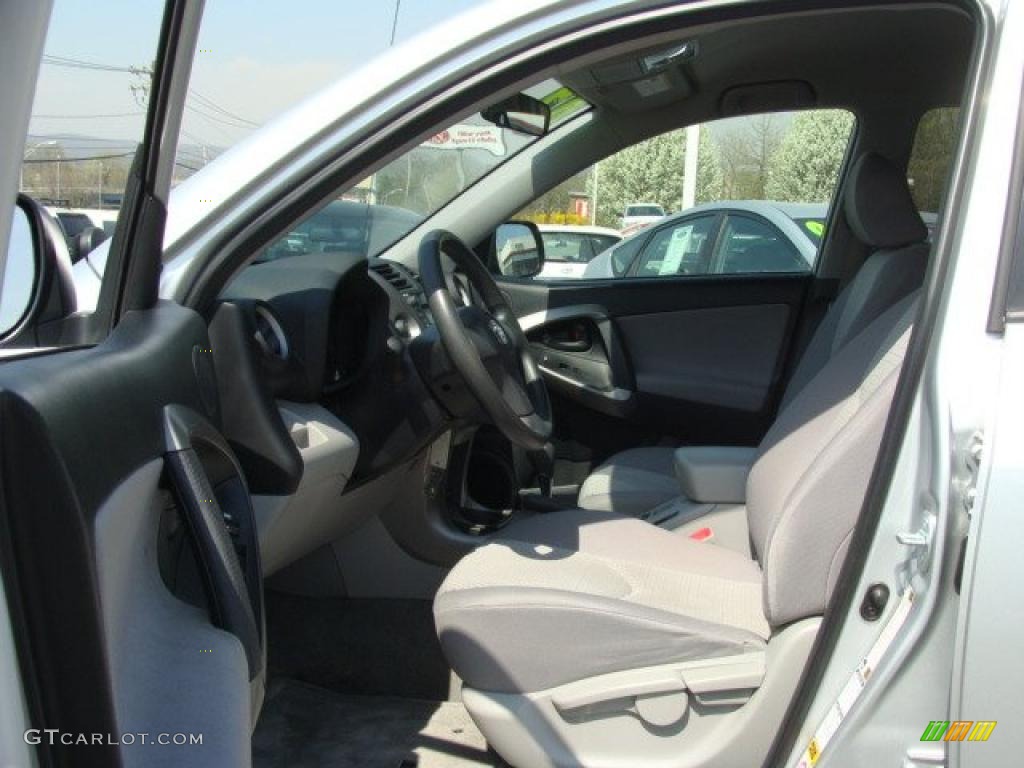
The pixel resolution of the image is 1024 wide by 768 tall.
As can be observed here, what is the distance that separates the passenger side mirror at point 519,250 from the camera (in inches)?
135

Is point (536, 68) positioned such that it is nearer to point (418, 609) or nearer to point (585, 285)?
point (418, 609)

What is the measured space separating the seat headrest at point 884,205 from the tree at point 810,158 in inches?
32.7

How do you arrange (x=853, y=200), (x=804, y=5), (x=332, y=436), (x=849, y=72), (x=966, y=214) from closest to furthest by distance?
(x=966, y=214) → (x=804, y=5) → (x=332, y=436) → (x=853, y=200) → (x=849, y=72)

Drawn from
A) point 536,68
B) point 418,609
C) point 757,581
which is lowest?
point 418,609

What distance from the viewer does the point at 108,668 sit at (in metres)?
1.02

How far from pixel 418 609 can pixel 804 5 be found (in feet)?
5.99

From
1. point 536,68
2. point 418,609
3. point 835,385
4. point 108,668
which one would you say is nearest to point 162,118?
point 536,68

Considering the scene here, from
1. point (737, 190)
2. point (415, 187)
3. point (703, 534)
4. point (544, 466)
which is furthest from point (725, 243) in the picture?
point (703, 534)

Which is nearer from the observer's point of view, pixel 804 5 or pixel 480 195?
pixel 804 5

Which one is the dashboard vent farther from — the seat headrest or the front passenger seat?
the seat headrest

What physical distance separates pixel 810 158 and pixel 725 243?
1.41 ft

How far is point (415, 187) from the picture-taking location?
276cm

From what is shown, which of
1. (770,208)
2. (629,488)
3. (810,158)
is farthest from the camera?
(770,208)

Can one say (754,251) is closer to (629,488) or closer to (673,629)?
(629,488)
